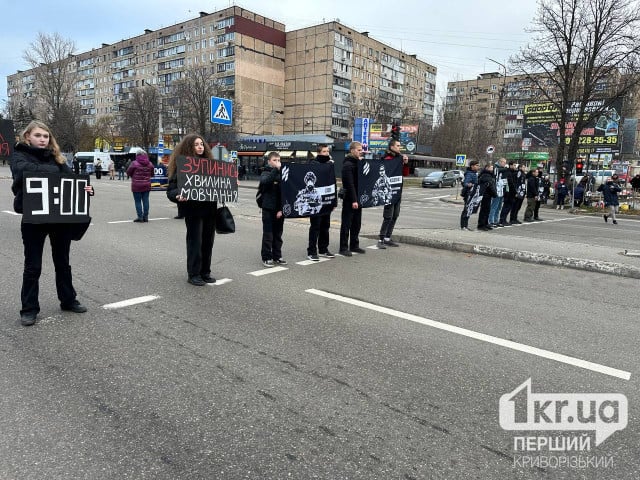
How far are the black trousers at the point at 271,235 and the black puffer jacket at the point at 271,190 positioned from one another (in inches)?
4.1

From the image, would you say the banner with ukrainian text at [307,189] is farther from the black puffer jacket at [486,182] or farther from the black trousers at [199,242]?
the black puffer jacket at [486,182]

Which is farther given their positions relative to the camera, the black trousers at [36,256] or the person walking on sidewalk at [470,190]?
the person walking on sidewalk at [470,190]

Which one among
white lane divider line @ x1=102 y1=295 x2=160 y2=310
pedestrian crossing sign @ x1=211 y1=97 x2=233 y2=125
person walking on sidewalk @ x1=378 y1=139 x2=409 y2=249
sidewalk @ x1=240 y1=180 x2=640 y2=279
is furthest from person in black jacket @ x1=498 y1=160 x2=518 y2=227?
white lane divider line @ x1=102 y1=295 x2=160 y2=310

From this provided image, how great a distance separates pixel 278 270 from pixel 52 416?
427 centimetres

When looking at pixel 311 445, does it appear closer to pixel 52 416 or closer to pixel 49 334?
pixel 52 416

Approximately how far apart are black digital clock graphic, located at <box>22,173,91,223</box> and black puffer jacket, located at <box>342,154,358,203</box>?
454cm

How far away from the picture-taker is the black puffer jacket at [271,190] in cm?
740

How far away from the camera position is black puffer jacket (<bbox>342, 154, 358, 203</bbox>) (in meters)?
8.27

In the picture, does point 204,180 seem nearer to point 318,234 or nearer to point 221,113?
point 318,234

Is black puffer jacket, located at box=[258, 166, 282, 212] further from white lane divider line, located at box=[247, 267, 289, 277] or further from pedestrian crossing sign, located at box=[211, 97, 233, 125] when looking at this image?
pedestrian crossing sign, located at box=[211, 97, 233, 125]

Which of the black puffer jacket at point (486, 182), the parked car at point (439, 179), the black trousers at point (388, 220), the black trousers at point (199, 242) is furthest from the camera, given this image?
the parked car at point (439, 179)

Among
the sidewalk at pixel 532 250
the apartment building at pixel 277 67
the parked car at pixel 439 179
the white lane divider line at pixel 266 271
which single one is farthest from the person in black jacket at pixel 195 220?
the apartment building at pixel 277 67

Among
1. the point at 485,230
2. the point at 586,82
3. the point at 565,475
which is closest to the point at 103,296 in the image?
the point at 565,475

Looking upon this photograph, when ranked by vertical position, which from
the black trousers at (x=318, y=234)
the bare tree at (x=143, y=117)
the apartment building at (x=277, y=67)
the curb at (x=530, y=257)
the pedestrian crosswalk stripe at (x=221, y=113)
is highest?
the apartment building at (x=277, y=67)
